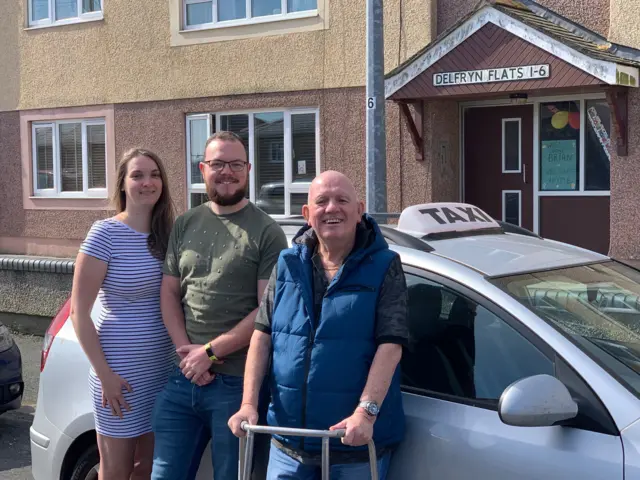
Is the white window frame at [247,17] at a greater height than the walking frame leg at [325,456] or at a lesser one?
greater

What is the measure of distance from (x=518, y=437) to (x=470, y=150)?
808 cm

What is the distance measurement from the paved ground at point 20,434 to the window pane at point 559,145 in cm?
591

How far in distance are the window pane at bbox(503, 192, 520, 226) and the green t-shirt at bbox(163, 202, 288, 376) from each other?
286 inches

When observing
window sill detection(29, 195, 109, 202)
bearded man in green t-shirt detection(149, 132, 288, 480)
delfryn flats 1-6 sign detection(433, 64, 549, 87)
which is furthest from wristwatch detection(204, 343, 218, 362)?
window sill detection(29, 195, 109, 202)

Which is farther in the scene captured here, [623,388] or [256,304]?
[256,304]

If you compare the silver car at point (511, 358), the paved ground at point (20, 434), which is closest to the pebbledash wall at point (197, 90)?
the paved ground at point (20, 434)

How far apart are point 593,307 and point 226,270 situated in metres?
1.33

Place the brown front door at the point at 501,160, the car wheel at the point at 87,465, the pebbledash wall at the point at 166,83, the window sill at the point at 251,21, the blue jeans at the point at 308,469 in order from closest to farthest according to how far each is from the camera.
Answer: the blue jeans at the point at 308,469
the car wheel at the point at 87,465
the brown front door at the point at 501,160
the pebbledash wall at the point at 166,83
the window sill at the point at 251,21

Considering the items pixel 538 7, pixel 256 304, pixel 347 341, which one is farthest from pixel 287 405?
pixel 538 7

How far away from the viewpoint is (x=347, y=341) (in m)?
2.70

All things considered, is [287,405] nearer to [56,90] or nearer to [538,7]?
[538,7]

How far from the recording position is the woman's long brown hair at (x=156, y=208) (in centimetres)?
355

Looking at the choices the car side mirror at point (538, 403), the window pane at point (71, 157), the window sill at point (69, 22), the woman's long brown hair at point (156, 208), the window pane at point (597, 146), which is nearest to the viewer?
the car side mirror at point (538, 403)

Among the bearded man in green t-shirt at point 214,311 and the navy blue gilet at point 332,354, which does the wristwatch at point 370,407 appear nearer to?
the navy blue gilet at point 332,354
